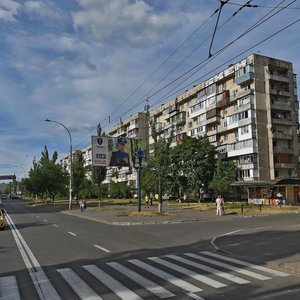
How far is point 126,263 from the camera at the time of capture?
10.9 meters

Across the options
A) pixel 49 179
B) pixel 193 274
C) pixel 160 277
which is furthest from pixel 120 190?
pixel 160 277

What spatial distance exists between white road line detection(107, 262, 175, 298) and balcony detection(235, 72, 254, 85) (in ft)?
190

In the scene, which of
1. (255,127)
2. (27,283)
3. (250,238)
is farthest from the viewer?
(255,127)

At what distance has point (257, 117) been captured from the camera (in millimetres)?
65062

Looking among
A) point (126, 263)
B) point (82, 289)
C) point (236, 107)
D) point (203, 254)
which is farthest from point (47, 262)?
point (236, 107)

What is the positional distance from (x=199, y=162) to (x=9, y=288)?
60.4m

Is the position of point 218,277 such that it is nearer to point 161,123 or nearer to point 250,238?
point 250,238

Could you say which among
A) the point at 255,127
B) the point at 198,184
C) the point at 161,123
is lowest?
the point at 198,184

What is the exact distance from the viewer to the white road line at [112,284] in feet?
23.8

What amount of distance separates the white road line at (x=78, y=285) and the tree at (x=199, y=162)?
5835 centimetres

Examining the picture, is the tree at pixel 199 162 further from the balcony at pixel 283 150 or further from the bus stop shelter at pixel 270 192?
the bus stop shelter at pixel 270 192

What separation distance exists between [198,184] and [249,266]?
57234mm

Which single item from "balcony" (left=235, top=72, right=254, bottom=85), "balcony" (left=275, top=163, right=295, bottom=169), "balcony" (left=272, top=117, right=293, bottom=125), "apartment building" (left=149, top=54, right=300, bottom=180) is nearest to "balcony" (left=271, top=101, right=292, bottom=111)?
"apartment building" (left=149, top=54, right=300, bottom=180)

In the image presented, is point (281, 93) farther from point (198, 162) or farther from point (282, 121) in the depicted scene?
point (198, 162)
